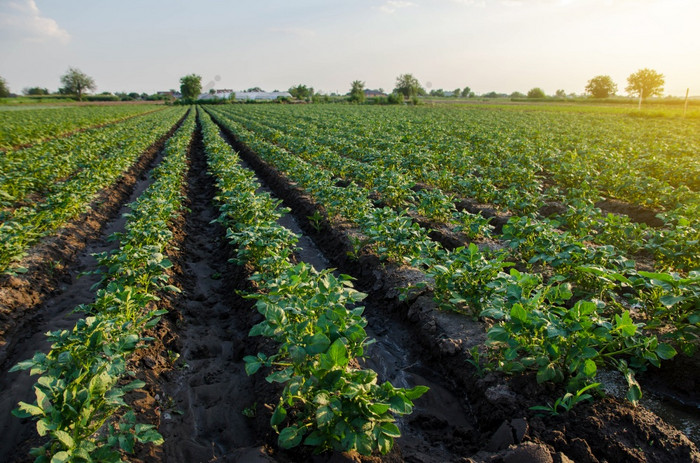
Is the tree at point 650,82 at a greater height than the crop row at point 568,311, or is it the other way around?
the tree at point 650,82

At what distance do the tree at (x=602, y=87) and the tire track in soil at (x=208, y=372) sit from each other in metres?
104

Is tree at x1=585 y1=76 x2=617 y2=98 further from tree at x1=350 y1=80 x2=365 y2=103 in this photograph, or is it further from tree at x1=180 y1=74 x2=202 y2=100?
tree at x1=180 y1=74 x2=202 y2=100

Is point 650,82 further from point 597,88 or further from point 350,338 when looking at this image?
point 350,338

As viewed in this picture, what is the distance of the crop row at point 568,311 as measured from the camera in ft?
9.75

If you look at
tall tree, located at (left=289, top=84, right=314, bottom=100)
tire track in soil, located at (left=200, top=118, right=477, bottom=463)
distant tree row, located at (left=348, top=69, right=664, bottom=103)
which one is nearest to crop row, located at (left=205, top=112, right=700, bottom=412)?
tire track in soil, located at (left=200, top=118, right=477, bottom=463)

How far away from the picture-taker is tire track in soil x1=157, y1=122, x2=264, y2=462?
316cm

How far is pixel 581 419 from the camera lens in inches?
116

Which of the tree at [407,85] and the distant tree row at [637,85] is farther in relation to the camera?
the tree at [407,85]

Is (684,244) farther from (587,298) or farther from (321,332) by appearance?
(321,332)

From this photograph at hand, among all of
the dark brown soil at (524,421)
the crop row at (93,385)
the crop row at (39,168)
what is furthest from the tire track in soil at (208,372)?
the crop row at (39,168)

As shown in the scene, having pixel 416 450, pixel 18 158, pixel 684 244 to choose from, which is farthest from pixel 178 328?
pixel 18 158

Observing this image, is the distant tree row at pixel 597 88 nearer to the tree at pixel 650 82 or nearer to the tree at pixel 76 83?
the tree at pixel 650 82

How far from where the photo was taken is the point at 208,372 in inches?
159

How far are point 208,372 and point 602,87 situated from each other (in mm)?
106792
